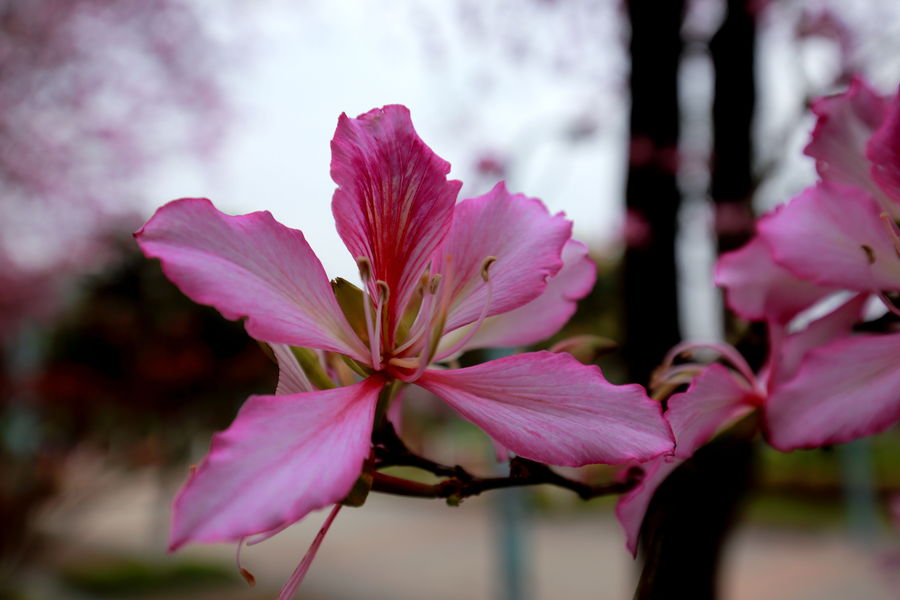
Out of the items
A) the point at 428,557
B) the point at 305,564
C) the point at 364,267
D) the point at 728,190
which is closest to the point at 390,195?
the point at 364,267

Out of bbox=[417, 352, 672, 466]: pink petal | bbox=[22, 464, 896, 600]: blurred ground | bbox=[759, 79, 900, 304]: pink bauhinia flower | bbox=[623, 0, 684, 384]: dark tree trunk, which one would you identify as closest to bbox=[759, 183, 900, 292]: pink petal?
Answer: bbox=[759, 79, 900, 304]: pink bauhinia flower

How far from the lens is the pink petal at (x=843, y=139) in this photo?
11.2 inches

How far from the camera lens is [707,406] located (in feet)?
0.88

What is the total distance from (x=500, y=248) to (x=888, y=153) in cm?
14

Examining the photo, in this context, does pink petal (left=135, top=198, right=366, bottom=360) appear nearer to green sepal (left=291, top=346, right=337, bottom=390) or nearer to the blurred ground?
green sepal (left=291, top=346, right=337, bottom=390)

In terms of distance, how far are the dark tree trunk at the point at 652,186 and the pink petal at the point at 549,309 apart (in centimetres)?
134

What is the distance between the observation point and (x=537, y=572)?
15.9 feet

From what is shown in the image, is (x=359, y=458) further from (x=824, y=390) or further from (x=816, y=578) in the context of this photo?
(x=816, y=578)

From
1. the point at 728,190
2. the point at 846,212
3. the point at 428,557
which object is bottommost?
the point at 428,557

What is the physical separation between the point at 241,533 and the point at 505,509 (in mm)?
2762

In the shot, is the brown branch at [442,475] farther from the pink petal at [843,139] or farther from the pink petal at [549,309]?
the pink petal at [843,139]

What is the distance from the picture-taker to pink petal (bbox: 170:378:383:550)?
171mm

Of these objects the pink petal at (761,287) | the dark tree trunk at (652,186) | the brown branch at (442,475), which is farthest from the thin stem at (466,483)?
the dark tree trunk at (652,186)

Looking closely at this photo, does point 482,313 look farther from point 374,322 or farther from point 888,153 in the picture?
point 888,153
